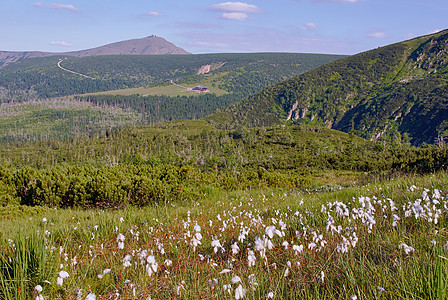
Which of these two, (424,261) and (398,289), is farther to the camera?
(424,261)

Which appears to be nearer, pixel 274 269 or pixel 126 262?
pixel 126 262

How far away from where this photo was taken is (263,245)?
247cm

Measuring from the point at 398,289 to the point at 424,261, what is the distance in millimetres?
525

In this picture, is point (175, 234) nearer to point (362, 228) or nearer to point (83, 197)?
point (362, 228)

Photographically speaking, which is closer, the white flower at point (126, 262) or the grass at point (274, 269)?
the grass at point (274, 269)

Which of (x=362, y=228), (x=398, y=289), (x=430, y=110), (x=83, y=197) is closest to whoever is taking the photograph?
(x=398, y=289)

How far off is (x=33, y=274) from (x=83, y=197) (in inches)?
357

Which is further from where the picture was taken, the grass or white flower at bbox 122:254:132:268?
white flower at bbox 122:254:132:268

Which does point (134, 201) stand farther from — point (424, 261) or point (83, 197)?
point (424, 261)

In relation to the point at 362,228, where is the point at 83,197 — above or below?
below

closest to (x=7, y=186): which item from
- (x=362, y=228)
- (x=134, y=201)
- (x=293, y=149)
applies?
(x=134, y=201)

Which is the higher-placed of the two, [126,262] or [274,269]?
[126,262]

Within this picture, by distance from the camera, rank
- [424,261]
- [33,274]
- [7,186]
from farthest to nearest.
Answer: [7,186] < [33,274] < [424,261]

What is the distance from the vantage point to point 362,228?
→ 4.35m
